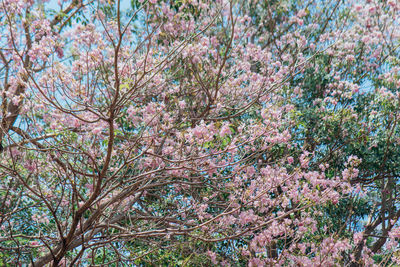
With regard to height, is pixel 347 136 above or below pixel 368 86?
below

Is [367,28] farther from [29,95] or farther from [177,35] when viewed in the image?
[29,95]

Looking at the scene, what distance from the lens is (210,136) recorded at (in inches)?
154

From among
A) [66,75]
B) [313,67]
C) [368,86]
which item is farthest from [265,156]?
[66,75]

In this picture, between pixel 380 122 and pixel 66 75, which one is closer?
pixel 66 75

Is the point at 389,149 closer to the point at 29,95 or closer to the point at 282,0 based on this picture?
the point at 282,0

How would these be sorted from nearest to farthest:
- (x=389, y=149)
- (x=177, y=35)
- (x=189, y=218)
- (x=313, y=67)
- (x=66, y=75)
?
(x=66, y=75)
(x=189, y=218)
(x=177, y=35)
(x=389, y=149)
(x=313, y=67)

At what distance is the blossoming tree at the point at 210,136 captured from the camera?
14.1 feet

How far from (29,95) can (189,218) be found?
2362 millimetres

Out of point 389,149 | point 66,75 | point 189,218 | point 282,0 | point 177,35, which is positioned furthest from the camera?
point 282,0

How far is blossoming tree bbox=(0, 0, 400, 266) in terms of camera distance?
14.1 feet

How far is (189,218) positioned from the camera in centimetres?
535

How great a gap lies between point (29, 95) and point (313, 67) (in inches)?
190

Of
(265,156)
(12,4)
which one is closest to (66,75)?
(12,4)

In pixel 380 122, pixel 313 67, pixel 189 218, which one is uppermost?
pixel 313 67
